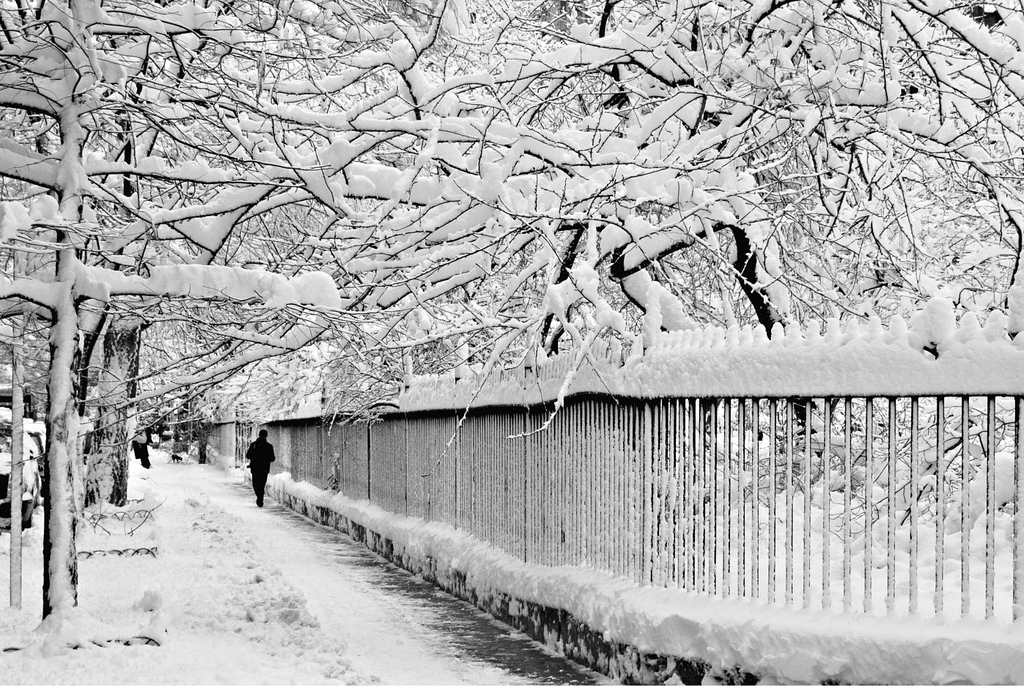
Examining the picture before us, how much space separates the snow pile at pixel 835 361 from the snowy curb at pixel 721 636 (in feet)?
3.82

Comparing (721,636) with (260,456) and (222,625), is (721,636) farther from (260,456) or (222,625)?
(260,456)

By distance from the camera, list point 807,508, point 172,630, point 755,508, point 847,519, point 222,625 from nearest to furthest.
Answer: point 847,519, point 807,508, point 755,508, point 172,630, point 222,625

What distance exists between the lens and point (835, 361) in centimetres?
611

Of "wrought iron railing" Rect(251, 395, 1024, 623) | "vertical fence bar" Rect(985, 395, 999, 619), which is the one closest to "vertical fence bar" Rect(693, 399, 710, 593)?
"wrought iron railing" Rect(251, 395, 1024, 623)

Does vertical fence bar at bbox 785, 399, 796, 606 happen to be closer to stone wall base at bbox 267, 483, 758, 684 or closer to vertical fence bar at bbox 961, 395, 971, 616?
stone wall base at bbox 267, 483, 758, 684

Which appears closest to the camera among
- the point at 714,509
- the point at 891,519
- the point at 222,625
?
the point at 891,519

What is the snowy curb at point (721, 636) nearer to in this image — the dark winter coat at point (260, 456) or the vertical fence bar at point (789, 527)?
the vertical fence bar at point (789, 527)

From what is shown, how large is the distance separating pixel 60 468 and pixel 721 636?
4.48m

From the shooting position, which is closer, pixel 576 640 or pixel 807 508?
pixel 807 508

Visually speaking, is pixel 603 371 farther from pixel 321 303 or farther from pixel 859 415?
pixel 859 415

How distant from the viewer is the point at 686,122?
32.4ft

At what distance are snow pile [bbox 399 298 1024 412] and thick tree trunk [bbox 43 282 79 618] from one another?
345 centimetres

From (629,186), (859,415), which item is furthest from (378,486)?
(629,186)

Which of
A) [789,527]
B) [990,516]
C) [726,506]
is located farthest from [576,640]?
[990,516]
